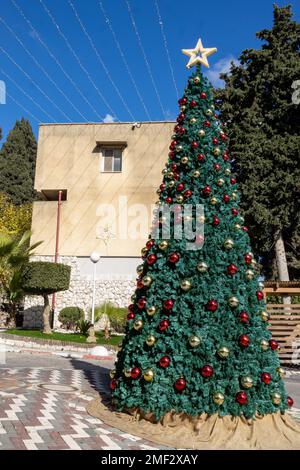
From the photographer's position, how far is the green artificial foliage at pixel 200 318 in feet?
13.2

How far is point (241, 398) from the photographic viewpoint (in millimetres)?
3922

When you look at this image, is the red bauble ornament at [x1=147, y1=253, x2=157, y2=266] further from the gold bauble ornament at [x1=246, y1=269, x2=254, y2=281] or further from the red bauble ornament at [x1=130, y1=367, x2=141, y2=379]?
the red bauble ornament at [x1=130, y1=367, x2=141, y2=379]

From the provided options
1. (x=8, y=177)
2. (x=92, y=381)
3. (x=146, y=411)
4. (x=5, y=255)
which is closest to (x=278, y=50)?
(x=5, y=255)

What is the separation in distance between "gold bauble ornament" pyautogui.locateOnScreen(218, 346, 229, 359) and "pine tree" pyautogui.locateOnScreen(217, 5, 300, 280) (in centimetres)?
1225

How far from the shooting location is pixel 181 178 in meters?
4.96

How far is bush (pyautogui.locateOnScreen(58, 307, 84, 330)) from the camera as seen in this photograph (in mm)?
18281

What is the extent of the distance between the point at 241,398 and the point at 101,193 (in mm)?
17468

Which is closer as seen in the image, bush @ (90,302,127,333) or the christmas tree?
the christmas tree

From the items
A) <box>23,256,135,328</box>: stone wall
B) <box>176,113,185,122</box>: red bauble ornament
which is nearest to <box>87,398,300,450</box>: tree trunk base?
<box>176,113,185,122</box>: red bauble ornament

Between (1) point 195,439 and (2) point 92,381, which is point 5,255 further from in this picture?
(1) point 195,439

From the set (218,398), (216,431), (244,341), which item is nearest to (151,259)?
(244,341)

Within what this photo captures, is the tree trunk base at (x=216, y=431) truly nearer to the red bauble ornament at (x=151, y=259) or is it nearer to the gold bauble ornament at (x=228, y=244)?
the red bauble ornament at (x=151, y=259)

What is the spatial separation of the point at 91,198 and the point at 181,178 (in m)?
16.1

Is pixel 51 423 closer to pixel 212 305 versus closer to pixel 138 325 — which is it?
pixel 138 325
